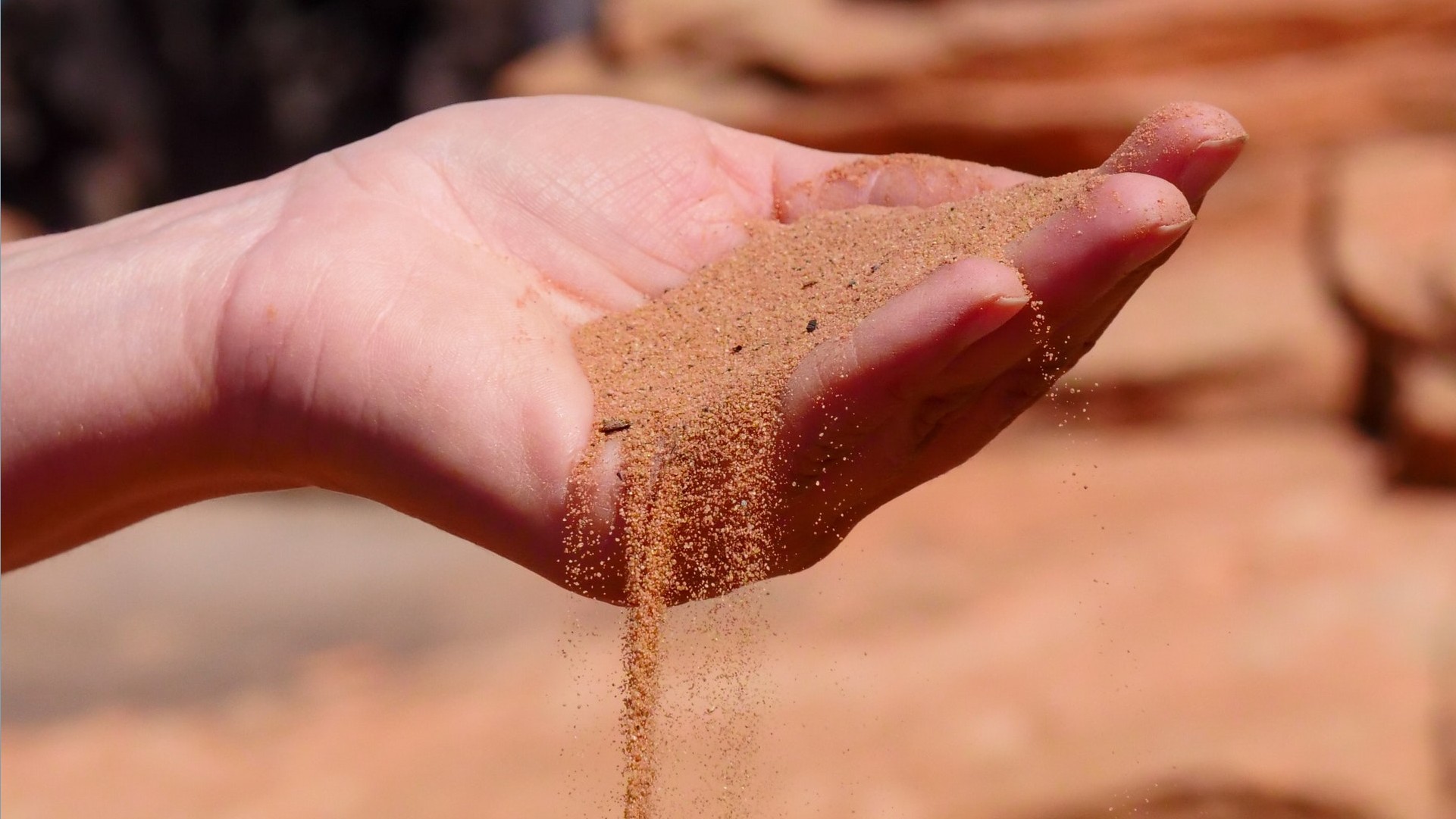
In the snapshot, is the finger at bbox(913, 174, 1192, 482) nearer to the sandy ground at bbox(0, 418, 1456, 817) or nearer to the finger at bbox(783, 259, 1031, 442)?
the finger at bbox(783, 259, 1031, 442)

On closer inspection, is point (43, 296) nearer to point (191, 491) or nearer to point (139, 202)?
point (191, 491)

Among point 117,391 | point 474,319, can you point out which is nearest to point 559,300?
point 474,319

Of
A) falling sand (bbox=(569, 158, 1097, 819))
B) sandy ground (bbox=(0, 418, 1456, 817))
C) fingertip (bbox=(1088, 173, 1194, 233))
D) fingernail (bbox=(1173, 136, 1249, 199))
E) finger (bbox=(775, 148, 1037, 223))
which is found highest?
finger (bbox=(775, 148, 1037, 223))

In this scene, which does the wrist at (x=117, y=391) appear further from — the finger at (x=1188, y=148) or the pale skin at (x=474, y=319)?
the finger at (x=1188, y=148)

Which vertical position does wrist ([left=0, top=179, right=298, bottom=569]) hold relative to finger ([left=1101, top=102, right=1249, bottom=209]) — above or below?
below

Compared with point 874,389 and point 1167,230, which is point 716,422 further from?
point 1167,230

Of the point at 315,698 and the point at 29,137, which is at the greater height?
the point at 29,137

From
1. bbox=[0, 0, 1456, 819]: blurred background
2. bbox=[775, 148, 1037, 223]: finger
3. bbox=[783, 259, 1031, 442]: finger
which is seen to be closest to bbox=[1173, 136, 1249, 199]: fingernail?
bbox=[783, 259, 1031, 442]: finger

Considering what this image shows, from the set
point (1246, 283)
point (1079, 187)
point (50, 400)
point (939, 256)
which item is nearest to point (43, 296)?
point (50, 400)
